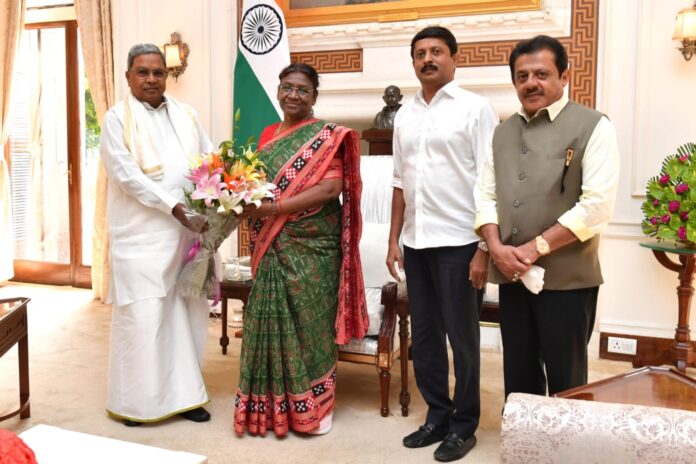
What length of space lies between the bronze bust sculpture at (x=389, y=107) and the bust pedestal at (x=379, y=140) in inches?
1.6

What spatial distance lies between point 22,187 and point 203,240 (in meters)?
4.13

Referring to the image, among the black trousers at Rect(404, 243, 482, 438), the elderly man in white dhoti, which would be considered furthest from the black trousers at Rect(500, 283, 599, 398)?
the elderly man in white dhoti

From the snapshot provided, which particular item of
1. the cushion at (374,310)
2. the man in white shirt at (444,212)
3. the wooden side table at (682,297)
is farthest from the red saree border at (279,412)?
the wooden side table at (682,297)

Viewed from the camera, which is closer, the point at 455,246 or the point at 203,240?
the point at 455,246

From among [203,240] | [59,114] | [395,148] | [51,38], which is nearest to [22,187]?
[59,114]

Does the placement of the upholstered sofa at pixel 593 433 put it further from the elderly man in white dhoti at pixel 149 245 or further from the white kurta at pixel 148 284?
the white kurta at pixel 148 284

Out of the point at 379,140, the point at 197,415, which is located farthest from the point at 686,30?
the point at 197,415

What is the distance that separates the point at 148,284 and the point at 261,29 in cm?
220

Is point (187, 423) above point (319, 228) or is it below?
below

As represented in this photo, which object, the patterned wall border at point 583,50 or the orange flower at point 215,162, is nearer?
the orange flower at point 215,162

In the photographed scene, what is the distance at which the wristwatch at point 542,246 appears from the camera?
7.22ft

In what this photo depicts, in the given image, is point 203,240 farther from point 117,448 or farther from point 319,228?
point 117,448

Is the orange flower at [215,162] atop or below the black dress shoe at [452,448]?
atop

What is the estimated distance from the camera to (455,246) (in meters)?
2.67
